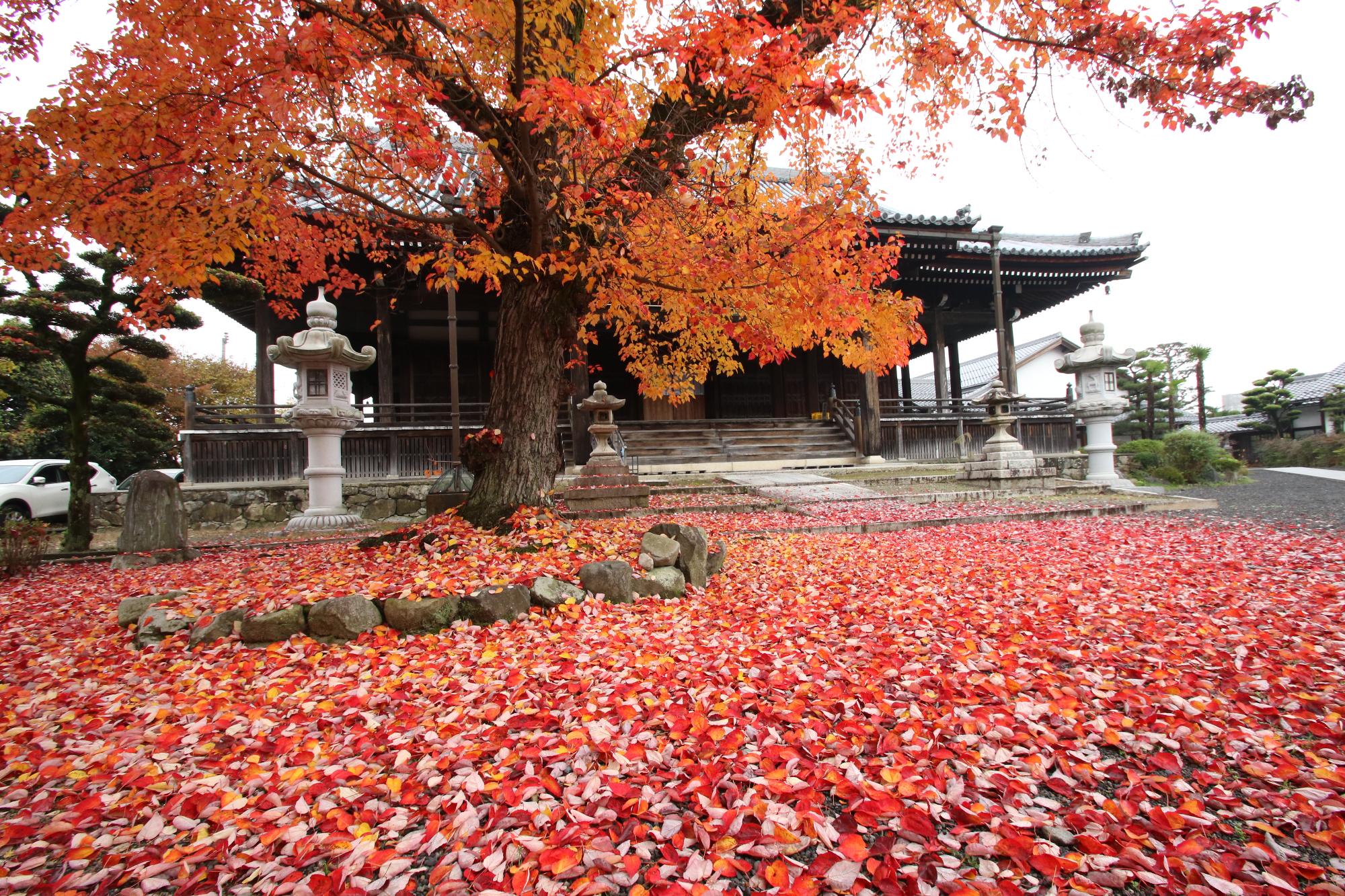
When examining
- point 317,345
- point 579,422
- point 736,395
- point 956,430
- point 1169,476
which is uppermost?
point 317,345

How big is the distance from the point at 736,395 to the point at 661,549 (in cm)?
1176

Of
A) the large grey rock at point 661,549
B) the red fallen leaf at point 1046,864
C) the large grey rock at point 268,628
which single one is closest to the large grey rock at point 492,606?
the large grey rock at point 268,628

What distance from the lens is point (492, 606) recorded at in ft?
12.8

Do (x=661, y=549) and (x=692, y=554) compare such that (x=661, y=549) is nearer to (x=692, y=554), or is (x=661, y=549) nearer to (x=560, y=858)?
(x=692, y=554)

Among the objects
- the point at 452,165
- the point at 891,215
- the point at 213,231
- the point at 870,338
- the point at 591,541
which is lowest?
the point at 591,541

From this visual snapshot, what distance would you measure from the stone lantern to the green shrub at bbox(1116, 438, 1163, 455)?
8.10 feet

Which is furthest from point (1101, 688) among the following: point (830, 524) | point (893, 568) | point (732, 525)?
point (732, 525)

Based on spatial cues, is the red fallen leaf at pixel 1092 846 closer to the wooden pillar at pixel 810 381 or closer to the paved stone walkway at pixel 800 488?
the paved stone walkway at pixel 800 488

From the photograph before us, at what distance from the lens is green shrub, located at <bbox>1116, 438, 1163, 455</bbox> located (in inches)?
532

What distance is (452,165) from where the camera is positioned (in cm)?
507

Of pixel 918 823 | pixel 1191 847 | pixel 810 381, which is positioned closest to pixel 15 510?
pixel 918 823

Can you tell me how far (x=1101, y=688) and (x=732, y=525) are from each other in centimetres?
516

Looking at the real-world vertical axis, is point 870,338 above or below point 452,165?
below

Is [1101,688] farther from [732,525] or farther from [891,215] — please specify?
[891,215]
